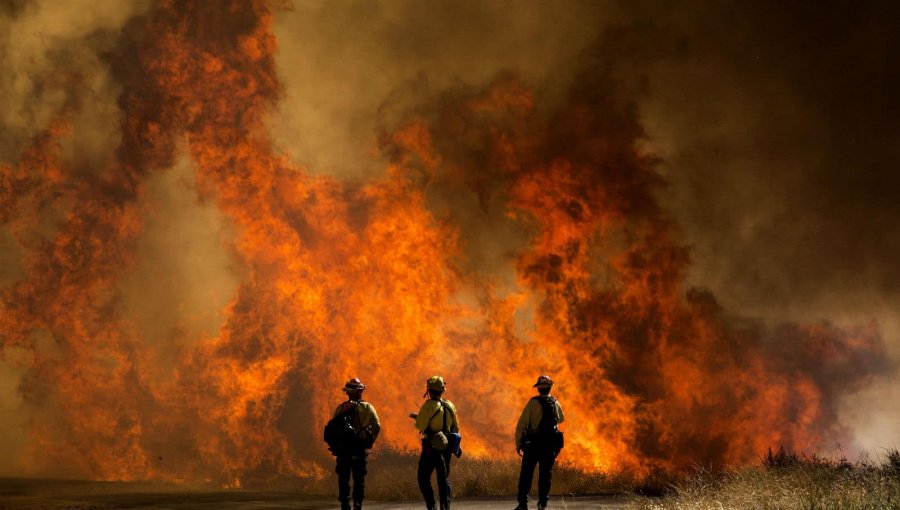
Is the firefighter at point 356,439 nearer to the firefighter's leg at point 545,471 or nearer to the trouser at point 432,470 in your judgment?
the trouser at point 432,470

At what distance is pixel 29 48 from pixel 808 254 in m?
33.0

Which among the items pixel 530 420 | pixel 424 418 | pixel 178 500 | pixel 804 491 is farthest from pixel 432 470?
Result: pixel 178 500

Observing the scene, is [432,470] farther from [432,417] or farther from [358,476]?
[358,476]

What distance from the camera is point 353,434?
1516 centimetres

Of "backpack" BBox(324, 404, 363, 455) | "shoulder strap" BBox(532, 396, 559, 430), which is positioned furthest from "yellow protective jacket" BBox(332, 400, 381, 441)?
"shoulder strap" BBox(532, 396, 559, 430)

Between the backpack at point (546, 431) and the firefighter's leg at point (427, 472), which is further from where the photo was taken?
the backpack at point (546, 431)

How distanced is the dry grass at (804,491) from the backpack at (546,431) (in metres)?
2.14

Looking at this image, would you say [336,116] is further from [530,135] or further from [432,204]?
[530,135]

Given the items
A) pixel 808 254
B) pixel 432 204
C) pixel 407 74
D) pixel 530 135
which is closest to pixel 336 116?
pixel 407 74

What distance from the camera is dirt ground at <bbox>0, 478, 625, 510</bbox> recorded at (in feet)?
63.3

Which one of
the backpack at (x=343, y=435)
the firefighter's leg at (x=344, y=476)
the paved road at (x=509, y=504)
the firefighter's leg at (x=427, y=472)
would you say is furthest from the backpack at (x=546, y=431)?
the firefighter's leg at (x=344, y=476)

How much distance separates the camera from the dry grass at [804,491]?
14029 millimetres

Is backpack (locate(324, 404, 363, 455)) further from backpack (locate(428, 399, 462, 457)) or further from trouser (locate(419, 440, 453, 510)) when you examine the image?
backpack (locate(428, 399, 462, 457))

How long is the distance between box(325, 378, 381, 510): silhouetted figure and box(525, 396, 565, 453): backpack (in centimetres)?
283
